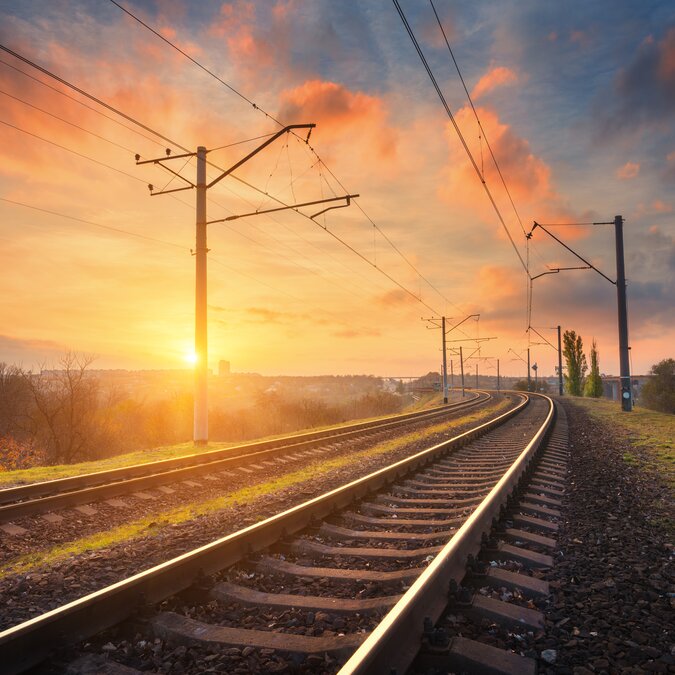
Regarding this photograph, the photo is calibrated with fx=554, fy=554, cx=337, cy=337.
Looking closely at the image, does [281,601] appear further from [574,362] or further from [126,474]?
[574,362]

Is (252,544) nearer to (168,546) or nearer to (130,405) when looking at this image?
(168,546)

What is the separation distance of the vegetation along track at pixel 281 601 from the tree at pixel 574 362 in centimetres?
8616

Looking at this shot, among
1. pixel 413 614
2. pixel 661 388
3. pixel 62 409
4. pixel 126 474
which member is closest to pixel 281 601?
pixel 413 614

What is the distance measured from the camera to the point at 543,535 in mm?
6062

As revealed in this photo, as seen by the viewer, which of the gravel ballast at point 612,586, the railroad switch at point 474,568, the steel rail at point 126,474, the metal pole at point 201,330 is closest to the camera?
the gravel ballast at point 612,586

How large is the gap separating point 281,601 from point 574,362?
301ft

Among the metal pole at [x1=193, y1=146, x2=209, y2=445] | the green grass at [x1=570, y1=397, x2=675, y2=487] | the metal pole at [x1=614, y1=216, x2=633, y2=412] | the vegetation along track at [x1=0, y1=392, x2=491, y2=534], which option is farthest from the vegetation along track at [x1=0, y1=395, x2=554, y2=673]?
the metal pole at [x1=614, y1=216, x2=633, y2=412]

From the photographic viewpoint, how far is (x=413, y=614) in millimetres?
3268

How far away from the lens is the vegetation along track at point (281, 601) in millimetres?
3191

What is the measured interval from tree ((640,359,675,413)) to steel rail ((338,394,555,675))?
7555 cm

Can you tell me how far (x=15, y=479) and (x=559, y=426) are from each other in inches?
704

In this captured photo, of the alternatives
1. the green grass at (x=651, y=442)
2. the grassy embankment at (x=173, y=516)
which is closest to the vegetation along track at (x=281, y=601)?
the grassy embankment at (x=173, y=516)

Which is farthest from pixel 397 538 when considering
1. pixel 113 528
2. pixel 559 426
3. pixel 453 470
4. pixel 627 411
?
pixel 627 411

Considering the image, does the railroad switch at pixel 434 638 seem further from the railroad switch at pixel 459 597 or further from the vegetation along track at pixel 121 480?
the vegetation along track at pixel 121 480
